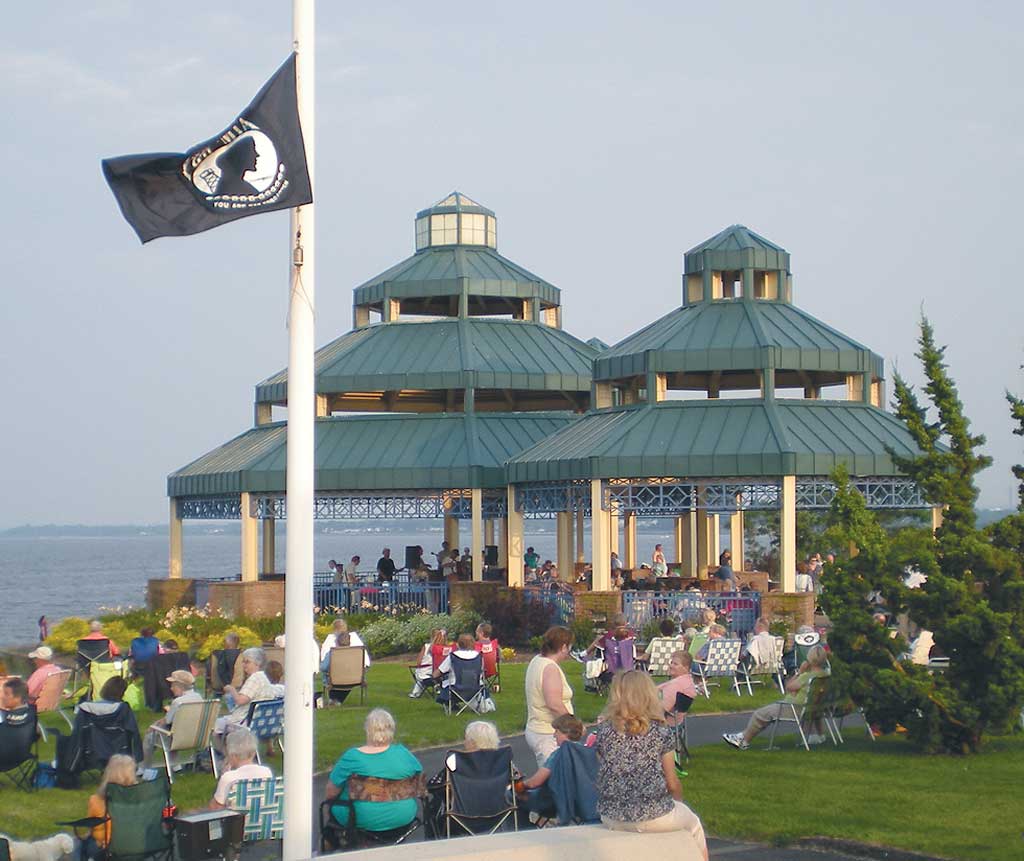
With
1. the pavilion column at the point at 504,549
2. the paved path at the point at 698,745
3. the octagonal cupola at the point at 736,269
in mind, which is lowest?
the paved path at the point at 698,745

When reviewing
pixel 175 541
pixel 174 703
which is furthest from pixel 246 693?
pixel 175 541

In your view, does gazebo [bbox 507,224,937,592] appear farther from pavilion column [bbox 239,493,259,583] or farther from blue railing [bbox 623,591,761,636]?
pavilion column [bbox 239,493,259,583]

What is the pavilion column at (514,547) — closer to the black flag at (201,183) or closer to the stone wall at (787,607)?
the stone wall at (787,607)

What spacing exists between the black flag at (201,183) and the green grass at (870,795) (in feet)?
19.9

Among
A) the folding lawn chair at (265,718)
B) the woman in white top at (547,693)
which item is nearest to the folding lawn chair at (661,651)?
the folding lawn chair at (265,718)

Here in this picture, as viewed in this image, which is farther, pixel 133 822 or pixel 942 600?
pixel 942 600

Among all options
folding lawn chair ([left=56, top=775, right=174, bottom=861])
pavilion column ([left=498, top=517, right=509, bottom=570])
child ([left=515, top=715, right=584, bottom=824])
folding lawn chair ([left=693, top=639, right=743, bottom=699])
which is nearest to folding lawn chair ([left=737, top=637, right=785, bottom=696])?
folding lawn chair ([left=693, top=639, right=743, bottom=699])

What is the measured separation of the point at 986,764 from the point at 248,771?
7.04m

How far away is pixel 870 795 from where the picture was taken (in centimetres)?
1327

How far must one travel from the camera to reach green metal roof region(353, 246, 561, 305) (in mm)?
39156

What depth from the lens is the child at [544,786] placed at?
36.9 ft

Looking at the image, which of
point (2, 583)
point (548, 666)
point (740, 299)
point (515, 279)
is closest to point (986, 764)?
point (548, 666)

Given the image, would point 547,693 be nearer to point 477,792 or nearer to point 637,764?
point 477,792

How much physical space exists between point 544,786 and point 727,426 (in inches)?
804
